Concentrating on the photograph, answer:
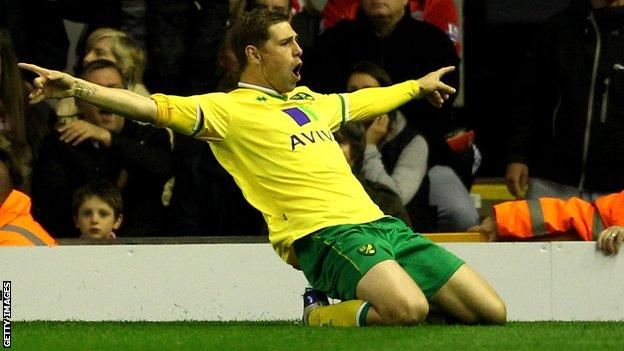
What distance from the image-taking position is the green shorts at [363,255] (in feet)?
27.7

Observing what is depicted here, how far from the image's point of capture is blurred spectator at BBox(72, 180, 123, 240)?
1042 centimetres

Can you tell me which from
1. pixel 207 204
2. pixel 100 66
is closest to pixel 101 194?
pixel 207 204

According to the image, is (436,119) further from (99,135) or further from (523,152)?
(99,135)

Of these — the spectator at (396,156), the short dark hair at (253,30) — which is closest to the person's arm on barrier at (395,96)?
the short dark hair at (253,30)

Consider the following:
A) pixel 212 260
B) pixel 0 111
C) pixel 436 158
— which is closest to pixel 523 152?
pixel 436 158

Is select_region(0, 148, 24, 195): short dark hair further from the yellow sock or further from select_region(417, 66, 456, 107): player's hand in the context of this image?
select_region(417, 66, 456, 107): player's hand

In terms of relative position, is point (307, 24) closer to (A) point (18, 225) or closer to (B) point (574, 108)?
(B) point (574, 108)

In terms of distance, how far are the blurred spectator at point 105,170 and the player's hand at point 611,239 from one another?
9.15 feet

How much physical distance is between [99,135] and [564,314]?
2939 millimetres

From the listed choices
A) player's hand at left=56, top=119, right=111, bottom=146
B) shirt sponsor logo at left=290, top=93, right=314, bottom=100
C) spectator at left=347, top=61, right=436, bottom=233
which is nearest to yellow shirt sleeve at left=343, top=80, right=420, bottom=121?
shirt sponsor logo at left=290, top=93, right=314, bottom=100

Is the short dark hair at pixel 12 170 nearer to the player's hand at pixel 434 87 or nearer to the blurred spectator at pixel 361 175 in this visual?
the blurred spectator at pixel 361 175

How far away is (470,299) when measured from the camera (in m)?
8.55

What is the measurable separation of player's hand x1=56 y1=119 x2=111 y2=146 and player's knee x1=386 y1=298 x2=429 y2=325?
272 cm

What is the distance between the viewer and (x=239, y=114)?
28.2 feet
